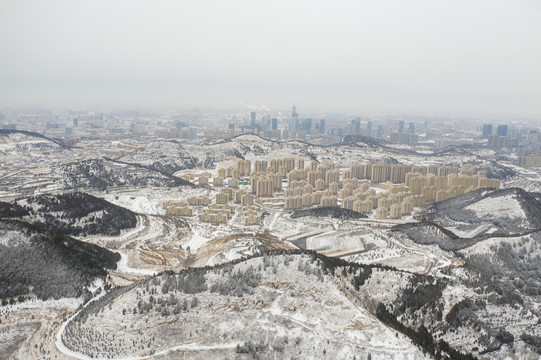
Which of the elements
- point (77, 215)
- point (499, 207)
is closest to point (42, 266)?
point (77, 215)

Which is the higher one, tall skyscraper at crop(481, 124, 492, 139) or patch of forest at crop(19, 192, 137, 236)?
tall skyscraper at crop(481, 124, 492, 139)

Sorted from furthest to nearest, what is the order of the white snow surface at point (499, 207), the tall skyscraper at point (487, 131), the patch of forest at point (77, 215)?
the tall skyscraper at point (487, 131)
the white snow surface at point (499, 207)
the patch of forest at point (77, 215)

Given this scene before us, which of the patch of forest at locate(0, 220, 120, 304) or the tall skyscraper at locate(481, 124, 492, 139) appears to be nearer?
the patch of forest at locate(0, 220, 120, 304)

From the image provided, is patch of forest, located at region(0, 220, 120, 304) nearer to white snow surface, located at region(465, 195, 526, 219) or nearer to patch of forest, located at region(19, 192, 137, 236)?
patch of forest, located at region(19, 192, 137, 236)

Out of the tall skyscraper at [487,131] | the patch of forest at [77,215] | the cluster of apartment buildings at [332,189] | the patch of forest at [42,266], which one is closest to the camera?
the patch of forest at [42,266]

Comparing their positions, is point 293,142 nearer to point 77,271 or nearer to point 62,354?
point 77,271

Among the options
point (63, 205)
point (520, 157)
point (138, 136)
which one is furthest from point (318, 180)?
point (138, 136)

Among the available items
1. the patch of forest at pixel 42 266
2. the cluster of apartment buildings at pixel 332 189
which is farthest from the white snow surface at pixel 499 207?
the patch of forest at pixel 42 266

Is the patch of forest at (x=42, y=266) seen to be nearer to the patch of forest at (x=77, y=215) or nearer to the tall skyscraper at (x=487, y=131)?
the patch of forest at (x=77, y=215)

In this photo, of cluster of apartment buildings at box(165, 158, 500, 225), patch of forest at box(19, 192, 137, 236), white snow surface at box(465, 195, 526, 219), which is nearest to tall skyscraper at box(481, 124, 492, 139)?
cluster of apartment buildings at box(165, 158, 500, 225)

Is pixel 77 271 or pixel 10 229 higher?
pixel 10 229

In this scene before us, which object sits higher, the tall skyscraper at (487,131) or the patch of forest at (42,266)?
the tall skyscraper at (487,131)
